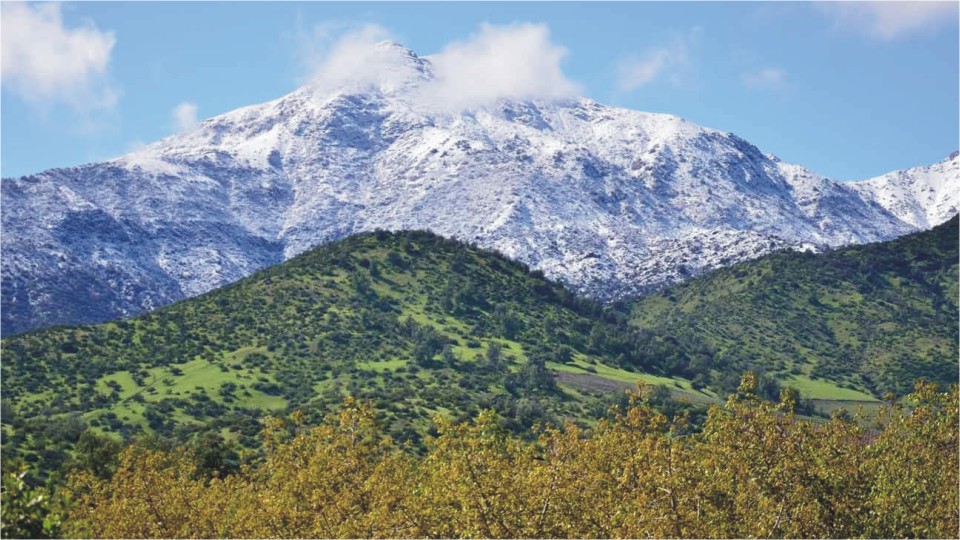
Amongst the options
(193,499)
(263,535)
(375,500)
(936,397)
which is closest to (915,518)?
(936,397)

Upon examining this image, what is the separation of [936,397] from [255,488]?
1922 inches

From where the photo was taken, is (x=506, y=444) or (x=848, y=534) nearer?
(x=848, y=534)

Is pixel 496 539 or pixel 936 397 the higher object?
pixel 936 397

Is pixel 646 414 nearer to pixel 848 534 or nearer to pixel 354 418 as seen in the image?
pixel 848 534

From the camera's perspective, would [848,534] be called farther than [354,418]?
No

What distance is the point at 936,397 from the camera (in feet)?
195

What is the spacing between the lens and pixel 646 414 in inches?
2254

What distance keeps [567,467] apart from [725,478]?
806 centimetres

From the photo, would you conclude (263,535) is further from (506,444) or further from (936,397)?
(936,397)

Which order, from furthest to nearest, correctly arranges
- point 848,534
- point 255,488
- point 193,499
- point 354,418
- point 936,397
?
point 255,488, point 193,499, point 354,418, point 936,397, point 848,534

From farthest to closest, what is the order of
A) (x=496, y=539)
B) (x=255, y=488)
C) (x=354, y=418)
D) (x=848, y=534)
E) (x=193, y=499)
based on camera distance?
(x=255, y=488)
(x=193, y=499)
(x=354, y=418)
(x=848, y=534)
(x=496, y=539)

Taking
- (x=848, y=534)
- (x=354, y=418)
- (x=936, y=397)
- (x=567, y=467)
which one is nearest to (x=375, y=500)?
(x=354, y=418)

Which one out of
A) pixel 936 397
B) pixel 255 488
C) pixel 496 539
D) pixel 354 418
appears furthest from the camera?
pixel 255 488

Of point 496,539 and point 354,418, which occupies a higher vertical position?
point 354,418
